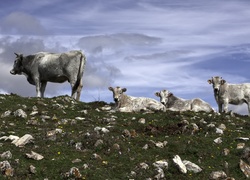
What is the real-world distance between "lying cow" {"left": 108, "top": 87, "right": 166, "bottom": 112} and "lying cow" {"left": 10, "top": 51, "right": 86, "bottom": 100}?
283cm

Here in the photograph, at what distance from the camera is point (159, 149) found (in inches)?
661

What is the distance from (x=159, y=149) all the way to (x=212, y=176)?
2.49 metres

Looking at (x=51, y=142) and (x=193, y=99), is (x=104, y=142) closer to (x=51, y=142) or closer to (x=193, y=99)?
(x=51, y=142)

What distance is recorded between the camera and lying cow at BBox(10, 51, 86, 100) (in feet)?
103

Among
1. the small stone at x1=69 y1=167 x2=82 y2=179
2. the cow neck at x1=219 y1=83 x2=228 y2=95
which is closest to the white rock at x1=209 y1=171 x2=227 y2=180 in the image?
the small stone at x1=69 y1=167 x2=82 y2=179

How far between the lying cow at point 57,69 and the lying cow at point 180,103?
5.75 meters

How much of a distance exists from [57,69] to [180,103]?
8.65 metres

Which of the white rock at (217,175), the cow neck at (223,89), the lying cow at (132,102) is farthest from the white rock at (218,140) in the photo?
the cow neck at (223,89)

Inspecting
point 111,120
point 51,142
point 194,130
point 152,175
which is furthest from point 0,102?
point 152,175

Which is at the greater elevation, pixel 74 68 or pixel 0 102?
pixel 74 68

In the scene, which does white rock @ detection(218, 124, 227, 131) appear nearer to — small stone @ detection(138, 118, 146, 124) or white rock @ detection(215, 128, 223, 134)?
white rock @ detection(215, 128, 223, 134)

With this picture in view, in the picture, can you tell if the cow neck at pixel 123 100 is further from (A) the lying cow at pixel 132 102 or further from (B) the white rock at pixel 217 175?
(B) the white rock at pixel 217 175

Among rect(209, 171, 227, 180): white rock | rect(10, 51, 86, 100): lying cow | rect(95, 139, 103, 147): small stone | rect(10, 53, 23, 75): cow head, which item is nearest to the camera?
rect(209, 171, 227, 180): white rock

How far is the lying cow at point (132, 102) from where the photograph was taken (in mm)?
29125
